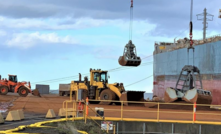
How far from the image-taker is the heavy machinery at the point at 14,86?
35250 millimetres

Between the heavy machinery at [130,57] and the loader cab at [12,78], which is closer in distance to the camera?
the heavy machinery at [130,57]

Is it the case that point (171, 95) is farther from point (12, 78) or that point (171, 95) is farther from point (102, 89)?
point (12, 78)

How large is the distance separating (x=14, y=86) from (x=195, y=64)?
2140 cm

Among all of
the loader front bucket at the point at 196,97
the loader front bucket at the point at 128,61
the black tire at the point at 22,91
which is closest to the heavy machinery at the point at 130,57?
the loader front bucket at the point at 128,61

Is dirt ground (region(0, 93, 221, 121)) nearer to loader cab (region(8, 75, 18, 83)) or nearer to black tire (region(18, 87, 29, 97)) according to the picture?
black tire (region(18, 87, 29, 97))

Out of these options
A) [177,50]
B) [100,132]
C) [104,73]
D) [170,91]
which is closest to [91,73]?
[104,73]

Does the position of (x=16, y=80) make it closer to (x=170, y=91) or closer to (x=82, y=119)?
(x=170, y=91)

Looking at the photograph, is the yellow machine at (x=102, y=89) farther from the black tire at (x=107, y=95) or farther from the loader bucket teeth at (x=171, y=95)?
the loader bucket teeth at (x=171, y=95)

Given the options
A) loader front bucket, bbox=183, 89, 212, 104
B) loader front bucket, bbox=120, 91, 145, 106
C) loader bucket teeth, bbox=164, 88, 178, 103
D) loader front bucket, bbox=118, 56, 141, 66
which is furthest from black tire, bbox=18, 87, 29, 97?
loader front bucket, bbox=183, 89, 212, 104

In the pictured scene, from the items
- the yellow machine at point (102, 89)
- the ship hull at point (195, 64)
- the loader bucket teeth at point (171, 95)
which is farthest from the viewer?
the ship hull at point (195, 64)

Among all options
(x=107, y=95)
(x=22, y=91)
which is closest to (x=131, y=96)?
(x=107, y=95)

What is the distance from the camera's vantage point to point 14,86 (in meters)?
37.3

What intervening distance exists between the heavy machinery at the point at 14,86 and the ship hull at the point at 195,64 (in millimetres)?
18894

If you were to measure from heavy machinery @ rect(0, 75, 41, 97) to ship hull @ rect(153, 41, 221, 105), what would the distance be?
18894 millimetres
